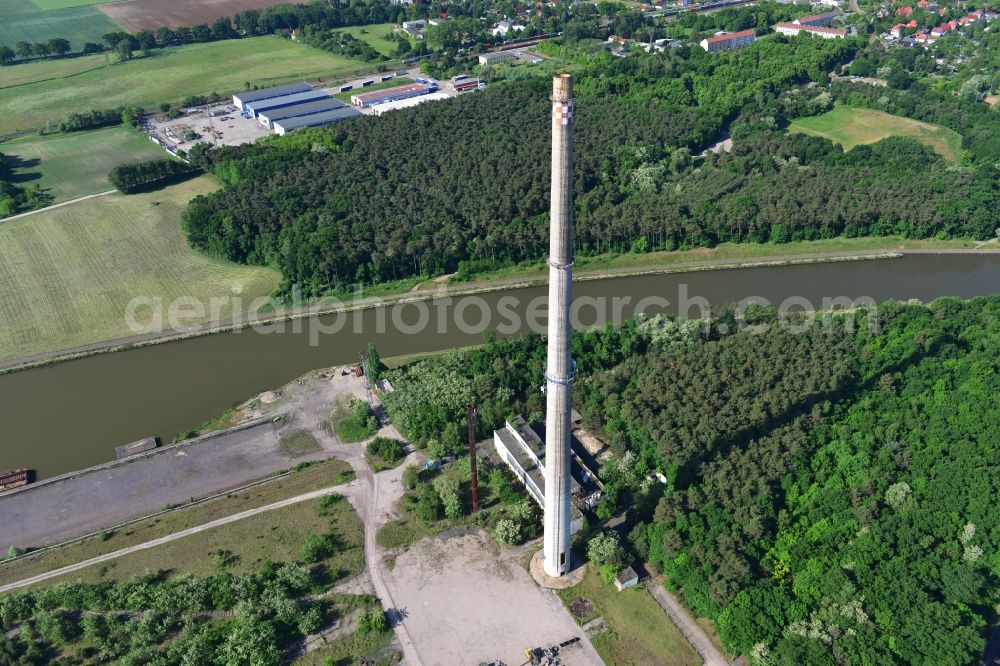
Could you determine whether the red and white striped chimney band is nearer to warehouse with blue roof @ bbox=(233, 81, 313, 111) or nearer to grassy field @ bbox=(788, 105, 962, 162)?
grassy field @ bbox=(788, 105, 962, 162)

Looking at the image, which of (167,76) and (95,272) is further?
(167,76)

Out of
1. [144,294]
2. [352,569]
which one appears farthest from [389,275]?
[352,569]

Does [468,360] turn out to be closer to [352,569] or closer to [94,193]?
[352,569]

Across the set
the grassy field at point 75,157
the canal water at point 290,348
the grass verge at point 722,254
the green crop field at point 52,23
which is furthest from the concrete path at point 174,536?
the green crop field at point 52,23

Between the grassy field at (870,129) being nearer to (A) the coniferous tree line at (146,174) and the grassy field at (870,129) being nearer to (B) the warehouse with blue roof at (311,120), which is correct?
(B) the warehouse with blue roof at (311,120)

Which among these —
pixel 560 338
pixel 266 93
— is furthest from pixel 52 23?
pixel 560 338

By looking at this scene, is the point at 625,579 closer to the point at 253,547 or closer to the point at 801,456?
the point at 801,456
